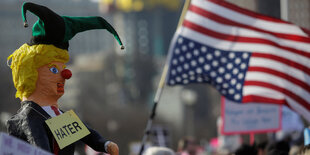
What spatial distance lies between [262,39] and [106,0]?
5207 inches

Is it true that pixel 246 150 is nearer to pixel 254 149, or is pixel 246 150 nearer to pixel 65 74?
Answer: pixel 254 149

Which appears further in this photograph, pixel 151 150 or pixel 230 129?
pixel 230 129

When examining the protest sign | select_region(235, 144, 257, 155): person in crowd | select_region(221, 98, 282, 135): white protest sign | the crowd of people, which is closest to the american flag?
the crowd of people

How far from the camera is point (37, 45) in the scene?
397 cm

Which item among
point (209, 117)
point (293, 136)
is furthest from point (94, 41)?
point (293, 136)

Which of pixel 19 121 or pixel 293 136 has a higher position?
pixel 19 121

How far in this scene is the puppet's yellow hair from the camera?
12.8ft

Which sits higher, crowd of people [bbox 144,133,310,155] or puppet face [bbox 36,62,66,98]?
puppet face [bbox 36,62,66,98]

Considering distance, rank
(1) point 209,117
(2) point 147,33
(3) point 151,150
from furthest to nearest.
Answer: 1. (2) point 147,33
2. (1) point 209,117
3. (3) point 151,150

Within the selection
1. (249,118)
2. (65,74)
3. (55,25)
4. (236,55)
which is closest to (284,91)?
(236,55)

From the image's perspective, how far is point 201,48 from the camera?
A: 23.2 ft

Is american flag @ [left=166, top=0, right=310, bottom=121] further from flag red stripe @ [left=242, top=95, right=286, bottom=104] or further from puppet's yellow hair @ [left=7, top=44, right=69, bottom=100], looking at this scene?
puppet's yellow hair @ [left=7, top=44, right=69, bottom=100]

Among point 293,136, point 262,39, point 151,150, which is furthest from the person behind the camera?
point 293,136

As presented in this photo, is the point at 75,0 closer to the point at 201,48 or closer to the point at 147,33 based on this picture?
the point at 147,33
